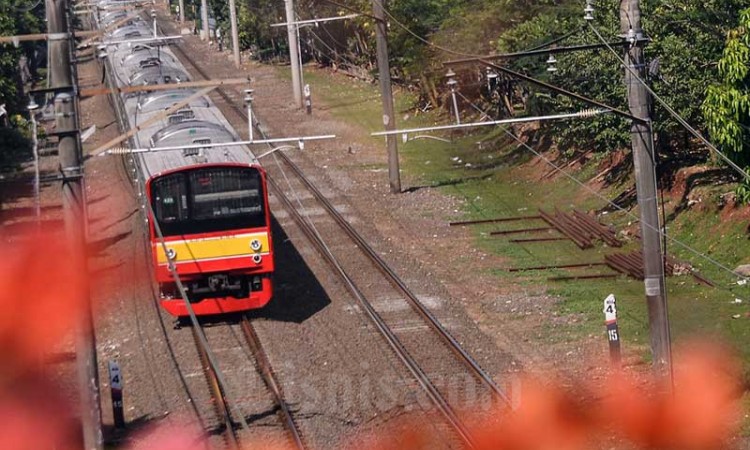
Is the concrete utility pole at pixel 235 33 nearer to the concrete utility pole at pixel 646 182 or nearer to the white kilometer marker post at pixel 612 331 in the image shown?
the white kilometer marker post at pixel 612 331

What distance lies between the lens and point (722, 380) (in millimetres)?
13922

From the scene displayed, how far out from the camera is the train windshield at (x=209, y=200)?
17156 millimetres

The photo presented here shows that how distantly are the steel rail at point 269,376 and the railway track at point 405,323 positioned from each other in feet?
5.70

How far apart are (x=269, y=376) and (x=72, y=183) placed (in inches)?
229

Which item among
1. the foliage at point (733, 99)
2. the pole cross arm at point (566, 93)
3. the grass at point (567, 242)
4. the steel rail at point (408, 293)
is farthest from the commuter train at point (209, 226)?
the foliage at point (733, 99)

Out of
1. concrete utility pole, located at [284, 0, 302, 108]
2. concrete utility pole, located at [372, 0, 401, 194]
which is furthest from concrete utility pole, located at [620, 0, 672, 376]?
concrete utility pole, located at [284, 0, 302, 108]

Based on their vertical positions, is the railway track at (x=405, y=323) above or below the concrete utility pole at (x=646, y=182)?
below

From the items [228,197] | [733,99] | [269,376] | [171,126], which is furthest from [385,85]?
[269,376]

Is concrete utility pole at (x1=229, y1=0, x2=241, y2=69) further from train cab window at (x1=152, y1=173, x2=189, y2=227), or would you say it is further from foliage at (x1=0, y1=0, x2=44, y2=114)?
train cab window at (x1=152, y1=173, x2=189, y2=227)

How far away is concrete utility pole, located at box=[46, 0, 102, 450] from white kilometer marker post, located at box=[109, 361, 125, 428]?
3348 mm

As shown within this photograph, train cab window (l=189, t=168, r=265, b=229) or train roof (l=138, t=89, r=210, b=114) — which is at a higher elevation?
train roof (l=138, t=89, r=210, b=114)

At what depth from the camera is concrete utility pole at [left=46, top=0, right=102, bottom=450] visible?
10.3m

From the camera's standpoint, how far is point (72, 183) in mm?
10383

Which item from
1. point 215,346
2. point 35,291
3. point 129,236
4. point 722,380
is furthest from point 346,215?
point 722,380
